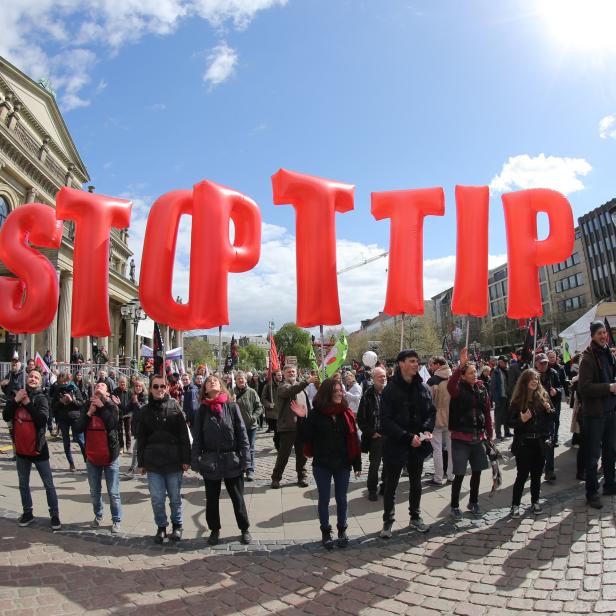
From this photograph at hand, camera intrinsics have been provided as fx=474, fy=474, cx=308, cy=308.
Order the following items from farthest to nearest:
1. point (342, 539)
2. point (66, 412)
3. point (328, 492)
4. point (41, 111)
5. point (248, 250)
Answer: point (41, 111), point (66, 412), point (248, 250), point (328, 492), point (342, 539)

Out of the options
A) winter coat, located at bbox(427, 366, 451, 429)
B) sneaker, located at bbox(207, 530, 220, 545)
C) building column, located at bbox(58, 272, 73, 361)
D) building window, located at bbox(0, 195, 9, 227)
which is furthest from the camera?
building column, located at bbox(58, 272, 73, 361)

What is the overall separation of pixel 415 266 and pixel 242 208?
8.70ft

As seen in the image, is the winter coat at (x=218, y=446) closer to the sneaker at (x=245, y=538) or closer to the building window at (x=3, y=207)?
the sneaker at (x=245, y=538)

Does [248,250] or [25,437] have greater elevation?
[248,250]

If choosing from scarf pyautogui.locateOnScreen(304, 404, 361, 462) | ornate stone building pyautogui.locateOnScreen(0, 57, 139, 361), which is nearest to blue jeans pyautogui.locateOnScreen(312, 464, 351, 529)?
scarf pyautogui.locateOnScreen(304, 404, 361, 462)

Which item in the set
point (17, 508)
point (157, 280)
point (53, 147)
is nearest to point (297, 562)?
point (157, 280)

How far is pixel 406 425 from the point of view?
5324mm

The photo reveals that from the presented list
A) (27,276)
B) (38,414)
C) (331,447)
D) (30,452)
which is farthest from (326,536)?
(27,276)

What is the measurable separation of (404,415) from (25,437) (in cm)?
470

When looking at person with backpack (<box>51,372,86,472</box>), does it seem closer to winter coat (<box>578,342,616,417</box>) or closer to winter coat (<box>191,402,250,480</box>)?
winter coat (<box>191,402,250,480</box>)

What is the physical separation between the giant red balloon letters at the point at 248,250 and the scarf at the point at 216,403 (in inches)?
47.3

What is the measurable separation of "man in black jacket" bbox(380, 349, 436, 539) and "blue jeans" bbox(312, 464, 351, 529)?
48 cm

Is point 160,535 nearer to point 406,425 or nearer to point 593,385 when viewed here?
point 406,425

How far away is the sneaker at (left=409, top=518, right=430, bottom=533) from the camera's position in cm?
528
